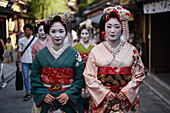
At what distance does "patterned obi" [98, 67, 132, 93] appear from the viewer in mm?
3398

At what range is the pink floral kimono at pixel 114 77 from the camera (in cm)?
339

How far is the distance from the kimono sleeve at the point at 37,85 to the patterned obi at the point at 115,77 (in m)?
0.85

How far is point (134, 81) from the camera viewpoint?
11.0 ft

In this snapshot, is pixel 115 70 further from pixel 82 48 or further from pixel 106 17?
pixel 82 48

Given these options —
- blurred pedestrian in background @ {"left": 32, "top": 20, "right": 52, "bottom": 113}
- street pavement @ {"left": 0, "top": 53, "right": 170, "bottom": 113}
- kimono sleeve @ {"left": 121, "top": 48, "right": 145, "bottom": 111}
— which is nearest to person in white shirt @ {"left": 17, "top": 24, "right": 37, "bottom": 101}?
street pavement @ {"left": 0, "top": 53, "right": 170, "bottom": 113}

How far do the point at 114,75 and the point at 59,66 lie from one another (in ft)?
2.63

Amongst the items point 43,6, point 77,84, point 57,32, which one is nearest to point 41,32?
point 57,32

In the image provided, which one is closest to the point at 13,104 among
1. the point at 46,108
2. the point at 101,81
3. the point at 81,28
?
the point at 81,28

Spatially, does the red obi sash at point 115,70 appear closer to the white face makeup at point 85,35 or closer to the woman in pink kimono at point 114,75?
the woman in pink kimono at point 114,75

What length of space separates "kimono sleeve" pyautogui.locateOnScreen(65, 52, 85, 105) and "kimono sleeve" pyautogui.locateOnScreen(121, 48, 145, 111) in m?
0.63

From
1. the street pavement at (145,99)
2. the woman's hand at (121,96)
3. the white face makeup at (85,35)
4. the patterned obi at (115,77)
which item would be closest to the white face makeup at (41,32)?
the white face makeup at (85,35)

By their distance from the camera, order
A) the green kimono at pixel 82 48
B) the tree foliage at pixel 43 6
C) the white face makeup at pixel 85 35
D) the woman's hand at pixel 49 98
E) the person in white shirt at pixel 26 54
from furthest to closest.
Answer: the tree foliage at pixel 43 6 → the person in white shirt at pixel 26 54 → the white face makeup at pixel 85 35 → the green kimono at pixel 82 48 → the woman's hand at pixel 49 98

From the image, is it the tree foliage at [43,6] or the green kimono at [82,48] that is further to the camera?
the tree foliage at [43,6]

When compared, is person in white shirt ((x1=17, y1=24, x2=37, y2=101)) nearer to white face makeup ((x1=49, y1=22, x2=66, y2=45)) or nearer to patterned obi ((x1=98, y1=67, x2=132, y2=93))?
white face makeup ((x1=49, y1=22, x2=66, y2=45))
